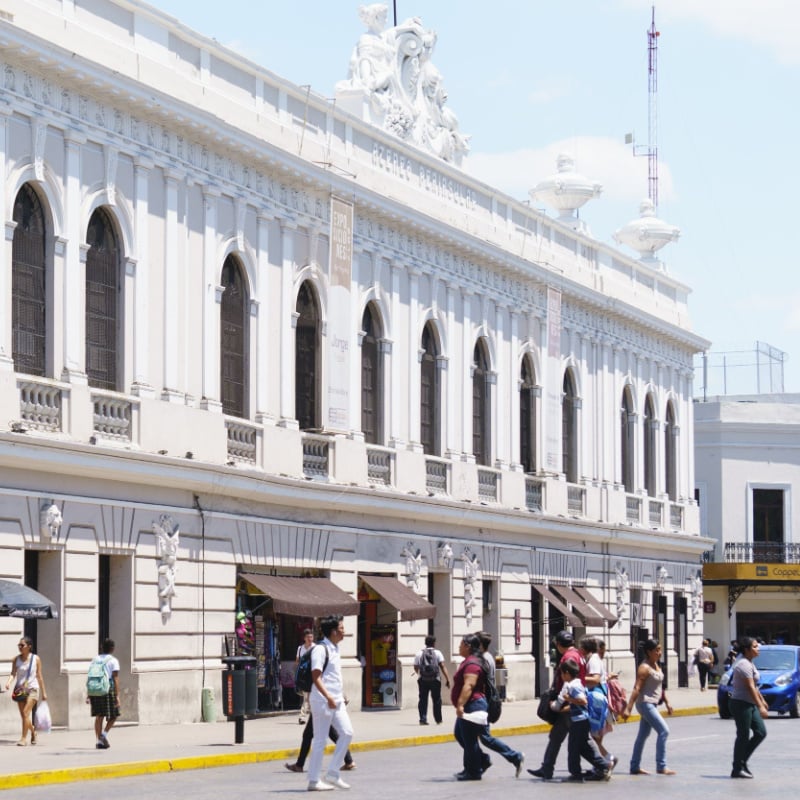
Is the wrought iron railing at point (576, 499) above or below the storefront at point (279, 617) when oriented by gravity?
above

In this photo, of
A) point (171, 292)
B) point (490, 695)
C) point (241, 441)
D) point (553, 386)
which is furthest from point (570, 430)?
point (490, 695)

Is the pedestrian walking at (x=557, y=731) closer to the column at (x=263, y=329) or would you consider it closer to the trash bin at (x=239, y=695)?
the trash bin at (x=239, y=695)

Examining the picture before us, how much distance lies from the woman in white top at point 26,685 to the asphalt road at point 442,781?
3.28 meters

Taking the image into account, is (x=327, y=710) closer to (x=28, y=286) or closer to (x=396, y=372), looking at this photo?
(x=28, y=286)

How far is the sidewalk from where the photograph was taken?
22.7 meters

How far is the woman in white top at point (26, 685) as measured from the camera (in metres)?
26.0

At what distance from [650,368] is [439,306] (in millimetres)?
15323

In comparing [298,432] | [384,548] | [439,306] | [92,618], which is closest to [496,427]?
[439,306]

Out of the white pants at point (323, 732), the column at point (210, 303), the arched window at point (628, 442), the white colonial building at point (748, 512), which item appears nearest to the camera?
the white pants at point (323, 732)

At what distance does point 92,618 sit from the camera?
29.9 m

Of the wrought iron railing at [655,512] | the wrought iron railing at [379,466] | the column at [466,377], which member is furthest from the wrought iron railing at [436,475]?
the wrought iron railing at [655,512]

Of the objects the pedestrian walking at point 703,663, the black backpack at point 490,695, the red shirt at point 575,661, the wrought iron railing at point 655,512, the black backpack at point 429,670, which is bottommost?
the pedestrian walking at point 703,663

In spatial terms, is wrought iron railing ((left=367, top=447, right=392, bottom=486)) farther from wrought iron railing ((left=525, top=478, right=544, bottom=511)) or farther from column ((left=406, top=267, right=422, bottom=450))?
wrought iron railing ((left=525, top=478, right=544, bottom=511))

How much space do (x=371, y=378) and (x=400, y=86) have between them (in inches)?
257
